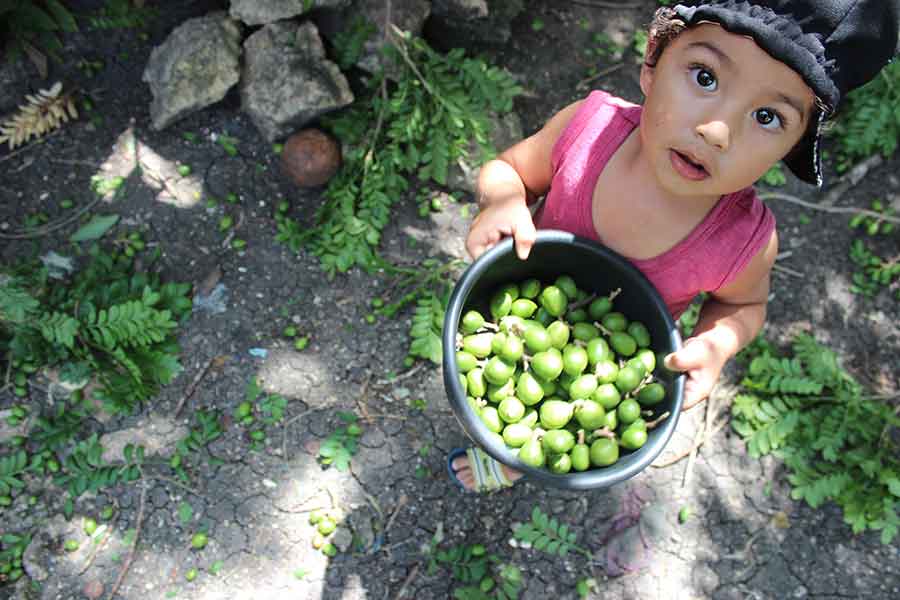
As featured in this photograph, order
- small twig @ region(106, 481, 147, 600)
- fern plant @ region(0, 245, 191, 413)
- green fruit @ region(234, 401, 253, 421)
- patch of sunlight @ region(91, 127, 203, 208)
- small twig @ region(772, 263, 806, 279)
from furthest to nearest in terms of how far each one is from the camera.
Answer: small twig @ region(772, 263, 806, 279)
patch of sunlight @ region(91, 127, 203, 208)
green fruit @ region(234, 401, 253, 421)
fern plant @ region(0, 245, 191, 413)
small twig @ region(106, 481, 147, 600)

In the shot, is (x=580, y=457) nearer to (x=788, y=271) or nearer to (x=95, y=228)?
(x=788, y=271)

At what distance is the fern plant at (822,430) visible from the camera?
3.10 meters

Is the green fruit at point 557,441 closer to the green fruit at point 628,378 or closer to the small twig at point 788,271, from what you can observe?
the green fruit at point 628,378

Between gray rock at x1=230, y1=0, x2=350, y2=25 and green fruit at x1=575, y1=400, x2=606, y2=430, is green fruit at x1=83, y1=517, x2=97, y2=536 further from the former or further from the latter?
gray rock at x1=230, y1=0, x2=350, y2=25

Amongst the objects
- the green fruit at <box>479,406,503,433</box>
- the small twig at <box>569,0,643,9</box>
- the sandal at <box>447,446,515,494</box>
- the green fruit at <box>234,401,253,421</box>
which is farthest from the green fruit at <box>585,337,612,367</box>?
the small twig at <box>569,0,643,9</box>

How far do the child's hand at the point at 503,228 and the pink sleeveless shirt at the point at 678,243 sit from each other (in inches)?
5.5

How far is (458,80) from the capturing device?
10.8 feet

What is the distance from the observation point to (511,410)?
77.2 inches

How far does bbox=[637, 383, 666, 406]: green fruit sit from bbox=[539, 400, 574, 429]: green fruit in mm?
226

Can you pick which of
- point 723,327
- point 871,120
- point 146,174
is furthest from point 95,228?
point 871,120

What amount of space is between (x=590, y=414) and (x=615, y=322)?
1.05ft

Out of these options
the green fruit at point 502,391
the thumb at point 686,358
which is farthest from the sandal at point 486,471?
the thumb at point 686,358

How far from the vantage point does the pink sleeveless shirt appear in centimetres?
193

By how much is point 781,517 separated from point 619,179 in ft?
6.67
